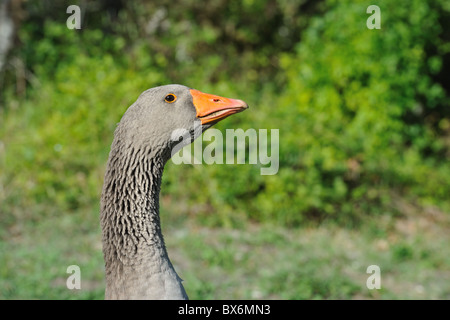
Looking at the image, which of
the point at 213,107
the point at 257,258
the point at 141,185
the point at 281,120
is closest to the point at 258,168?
the point at 281,120

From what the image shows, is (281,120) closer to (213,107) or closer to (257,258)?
→ (257,258)

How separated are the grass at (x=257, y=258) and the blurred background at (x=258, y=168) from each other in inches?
0.7

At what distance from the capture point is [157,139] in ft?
7.97

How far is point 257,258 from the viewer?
4.84 metres

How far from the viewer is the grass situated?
421 centimetres

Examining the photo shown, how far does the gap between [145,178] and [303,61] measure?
207 inches

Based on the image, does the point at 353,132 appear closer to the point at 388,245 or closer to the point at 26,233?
the point at 388,245

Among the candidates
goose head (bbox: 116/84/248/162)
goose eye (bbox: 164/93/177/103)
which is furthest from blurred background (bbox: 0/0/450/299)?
goose eye (bbox: 164/93/177/103)

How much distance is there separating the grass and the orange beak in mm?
2010

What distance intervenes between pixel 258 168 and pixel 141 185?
11.1 feet

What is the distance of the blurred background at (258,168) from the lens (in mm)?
4609

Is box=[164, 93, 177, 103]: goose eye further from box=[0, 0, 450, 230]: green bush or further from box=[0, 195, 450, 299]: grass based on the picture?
box=[0, 0, 450, 230]: green bush

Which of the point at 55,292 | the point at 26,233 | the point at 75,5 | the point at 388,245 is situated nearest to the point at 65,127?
the point at 26,233
